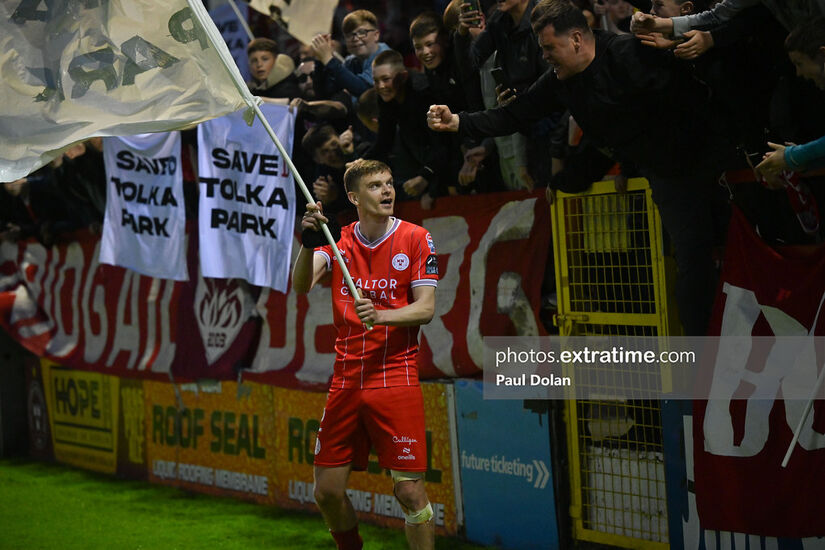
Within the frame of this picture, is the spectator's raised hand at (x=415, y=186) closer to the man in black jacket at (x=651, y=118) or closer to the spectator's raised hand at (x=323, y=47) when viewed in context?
the spectator's raised hand at (x=323, y=47)

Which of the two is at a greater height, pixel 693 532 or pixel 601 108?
pixel 601 108

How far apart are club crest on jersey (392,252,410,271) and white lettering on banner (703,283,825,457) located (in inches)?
64.7

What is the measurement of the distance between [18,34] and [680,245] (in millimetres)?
3489

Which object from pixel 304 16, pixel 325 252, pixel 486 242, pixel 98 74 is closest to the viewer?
pixel 98 74

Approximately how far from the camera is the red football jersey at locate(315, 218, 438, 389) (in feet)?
17.4

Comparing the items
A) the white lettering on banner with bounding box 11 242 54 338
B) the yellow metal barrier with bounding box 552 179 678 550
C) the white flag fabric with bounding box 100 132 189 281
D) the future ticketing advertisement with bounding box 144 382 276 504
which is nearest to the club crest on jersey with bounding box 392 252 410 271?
the yellow metal barrier with bounding box 552 179 678 550

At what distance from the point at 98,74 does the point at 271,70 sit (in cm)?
310

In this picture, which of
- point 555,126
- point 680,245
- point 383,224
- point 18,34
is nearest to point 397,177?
point 555,126

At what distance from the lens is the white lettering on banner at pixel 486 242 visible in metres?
6.61

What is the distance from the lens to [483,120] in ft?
18.7

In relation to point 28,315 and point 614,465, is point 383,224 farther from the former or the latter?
point 28,315

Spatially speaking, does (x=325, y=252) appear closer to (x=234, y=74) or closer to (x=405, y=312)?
(x=405, y=312)

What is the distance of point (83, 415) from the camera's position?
10891 millimetres

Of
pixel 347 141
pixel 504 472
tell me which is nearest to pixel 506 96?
pixel 347 141
